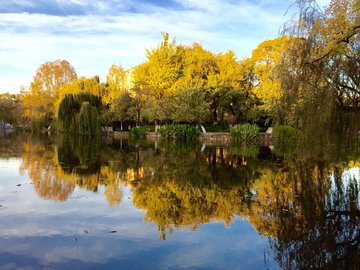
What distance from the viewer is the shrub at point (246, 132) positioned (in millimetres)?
31953

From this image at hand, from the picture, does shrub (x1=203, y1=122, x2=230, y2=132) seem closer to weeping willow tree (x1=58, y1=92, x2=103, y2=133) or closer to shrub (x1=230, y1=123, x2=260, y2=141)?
shrub (x1=230, y1=123, x2=260, y2=141)

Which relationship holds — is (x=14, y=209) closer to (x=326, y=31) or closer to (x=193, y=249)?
(x=193, y=249)

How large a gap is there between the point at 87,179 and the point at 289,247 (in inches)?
261

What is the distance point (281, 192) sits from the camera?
26.5 feet

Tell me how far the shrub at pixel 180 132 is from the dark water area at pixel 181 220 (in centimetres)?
2421

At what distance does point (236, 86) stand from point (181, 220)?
33168mm

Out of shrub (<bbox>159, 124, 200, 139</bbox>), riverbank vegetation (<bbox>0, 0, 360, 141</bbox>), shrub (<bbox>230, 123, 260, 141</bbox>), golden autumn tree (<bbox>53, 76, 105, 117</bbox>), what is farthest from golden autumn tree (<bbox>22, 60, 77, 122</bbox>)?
shrub (<bbox>230, 123, 260, 141</bbox>)

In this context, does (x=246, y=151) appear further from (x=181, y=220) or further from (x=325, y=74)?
(x=181, y=220)

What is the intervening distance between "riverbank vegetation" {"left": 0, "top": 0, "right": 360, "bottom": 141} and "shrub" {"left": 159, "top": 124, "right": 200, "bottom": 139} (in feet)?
4.32

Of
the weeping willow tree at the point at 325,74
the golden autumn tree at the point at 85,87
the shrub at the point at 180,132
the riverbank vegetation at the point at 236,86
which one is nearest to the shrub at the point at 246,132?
the riverbank vegetation at the point at 236,86

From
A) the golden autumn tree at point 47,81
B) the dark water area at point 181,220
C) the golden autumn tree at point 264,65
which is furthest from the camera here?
the golden autumn tree at point 47,81

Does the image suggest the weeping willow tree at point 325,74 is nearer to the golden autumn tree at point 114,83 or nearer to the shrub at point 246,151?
the shrub at point 246,151

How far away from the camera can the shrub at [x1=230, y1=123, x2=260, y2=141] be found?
1258 inches

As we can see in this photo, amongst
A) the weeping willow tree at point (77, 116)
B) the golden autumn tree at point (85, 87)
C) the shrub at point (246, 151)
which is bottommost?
the shrub at point (246, 151)
